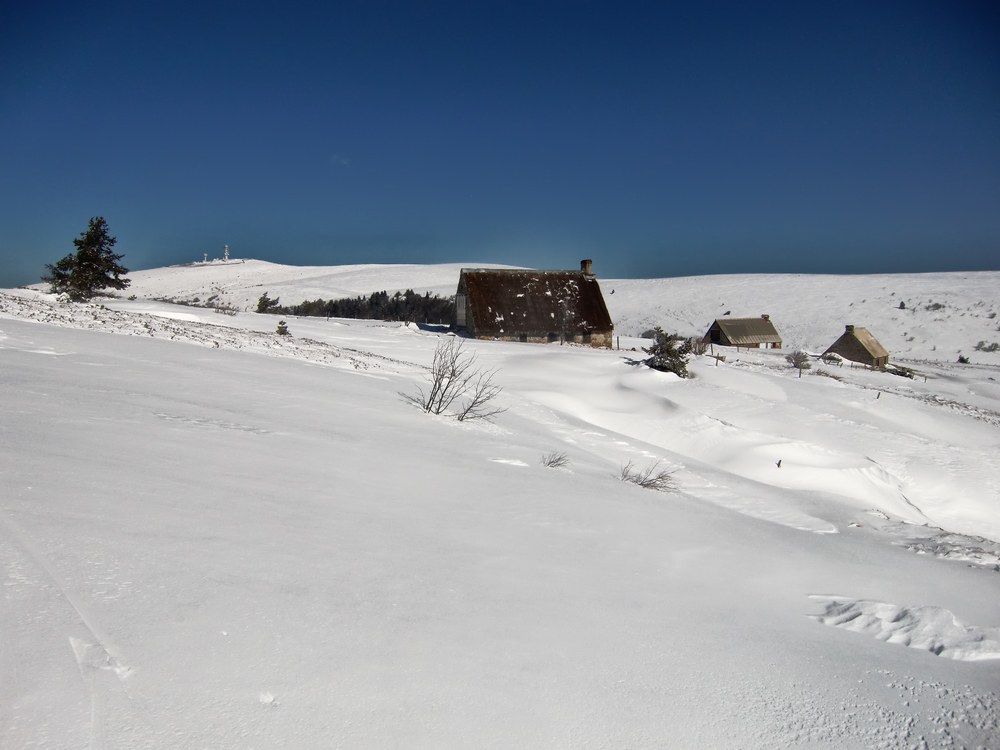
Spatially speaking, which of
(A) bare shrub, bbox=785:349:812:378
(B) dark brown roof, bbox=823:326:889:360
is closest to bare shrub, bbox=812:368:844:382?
(A) bare shrub, bbox=785:349:812:378

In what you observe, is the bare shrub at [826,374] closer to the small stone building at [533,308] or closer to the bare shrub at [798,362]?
the bare shrub at [798,362]

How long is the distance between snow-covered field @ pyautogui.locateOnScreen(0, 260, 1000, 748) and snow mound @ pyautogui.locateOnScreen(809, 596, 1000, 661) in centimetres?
2

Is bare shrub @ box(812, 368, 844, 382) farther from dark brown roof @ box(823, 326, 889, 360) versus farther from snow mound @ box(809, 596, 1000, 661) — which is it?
snow mound @ box(809, 596, 1000, 661)

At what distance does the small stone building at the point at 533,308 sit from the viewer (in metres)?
31.0

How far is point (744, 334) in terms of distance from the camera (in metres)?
42.2

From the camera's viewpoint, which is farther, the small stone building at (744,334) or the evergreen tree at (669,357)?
the small stone building at (744,334)

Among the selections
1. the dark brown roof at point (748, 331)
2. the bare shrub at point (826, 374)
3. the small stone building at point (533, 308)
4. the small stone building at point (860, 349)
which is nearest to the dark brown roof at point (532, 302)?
the small stone building at point (533, 308)

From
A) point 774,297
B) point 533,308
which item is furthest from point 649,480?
point 774,297

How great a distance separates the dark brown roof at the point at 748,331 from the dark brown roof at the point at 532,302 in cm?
1313

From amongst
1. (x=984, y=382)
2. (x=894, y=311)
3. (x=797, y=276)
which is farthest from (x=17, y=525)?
(x=797, y=276)

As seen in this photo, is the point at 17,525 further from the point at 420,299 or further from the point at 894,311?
the point at 894,311

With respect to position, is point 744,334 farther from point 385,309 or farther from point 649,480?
point 649,480

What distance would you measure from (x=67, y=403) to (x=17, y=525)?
3.30 metres

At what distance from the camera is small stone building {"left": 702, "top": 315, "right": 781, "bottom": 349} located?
41.6 m
